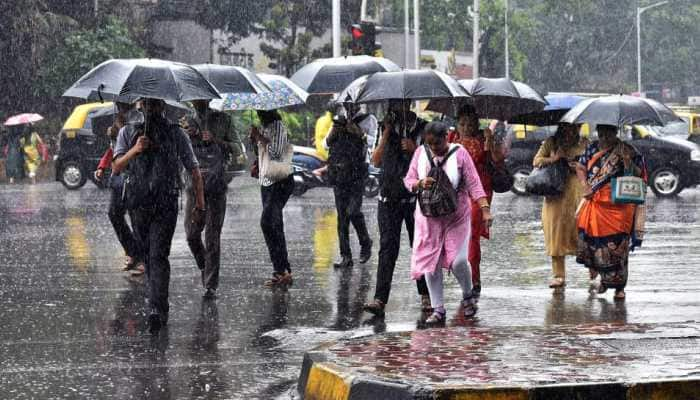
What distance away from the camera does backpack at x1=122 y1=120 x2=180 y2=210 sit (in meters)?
9.66

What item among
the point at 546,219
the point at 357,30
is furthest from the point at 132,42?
the point at 546,219

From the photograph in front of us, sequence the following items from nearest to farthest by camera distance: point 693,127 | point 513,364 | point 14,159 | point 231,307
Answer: point 513,364 → point 231,307 → point 693,127 → point 14,159

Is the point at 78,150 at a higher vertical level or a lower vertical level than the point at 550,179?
lower

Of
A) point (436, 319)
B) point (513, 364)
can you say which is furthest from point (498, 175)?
→ point (513, 364)

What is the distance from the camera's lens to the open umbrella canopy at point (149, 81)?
9641 mm

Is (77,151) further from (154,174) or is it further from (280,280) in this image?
(154,174)

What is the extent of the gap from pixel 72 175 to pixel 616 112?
20.1m

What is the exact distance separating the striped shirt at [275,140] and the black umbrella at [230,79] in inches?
31.2

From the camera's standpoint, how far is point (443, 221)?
9.90 metres

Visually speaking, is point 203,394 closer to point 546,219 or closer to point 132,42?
point 546,219

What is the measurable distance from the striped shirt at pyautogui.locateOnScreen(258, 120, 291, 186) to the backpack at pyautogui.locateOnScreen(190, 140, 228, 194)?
2.39 ft

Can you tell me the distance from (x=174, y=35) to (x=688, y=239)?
3390 cm

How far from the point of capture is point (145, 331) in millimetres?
9711

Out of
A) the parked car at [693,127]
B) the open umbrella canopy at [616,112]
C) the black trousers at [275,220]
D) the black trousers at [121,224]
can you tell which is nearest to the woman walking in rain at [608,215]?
the open umbrella canopy at [616,112]
